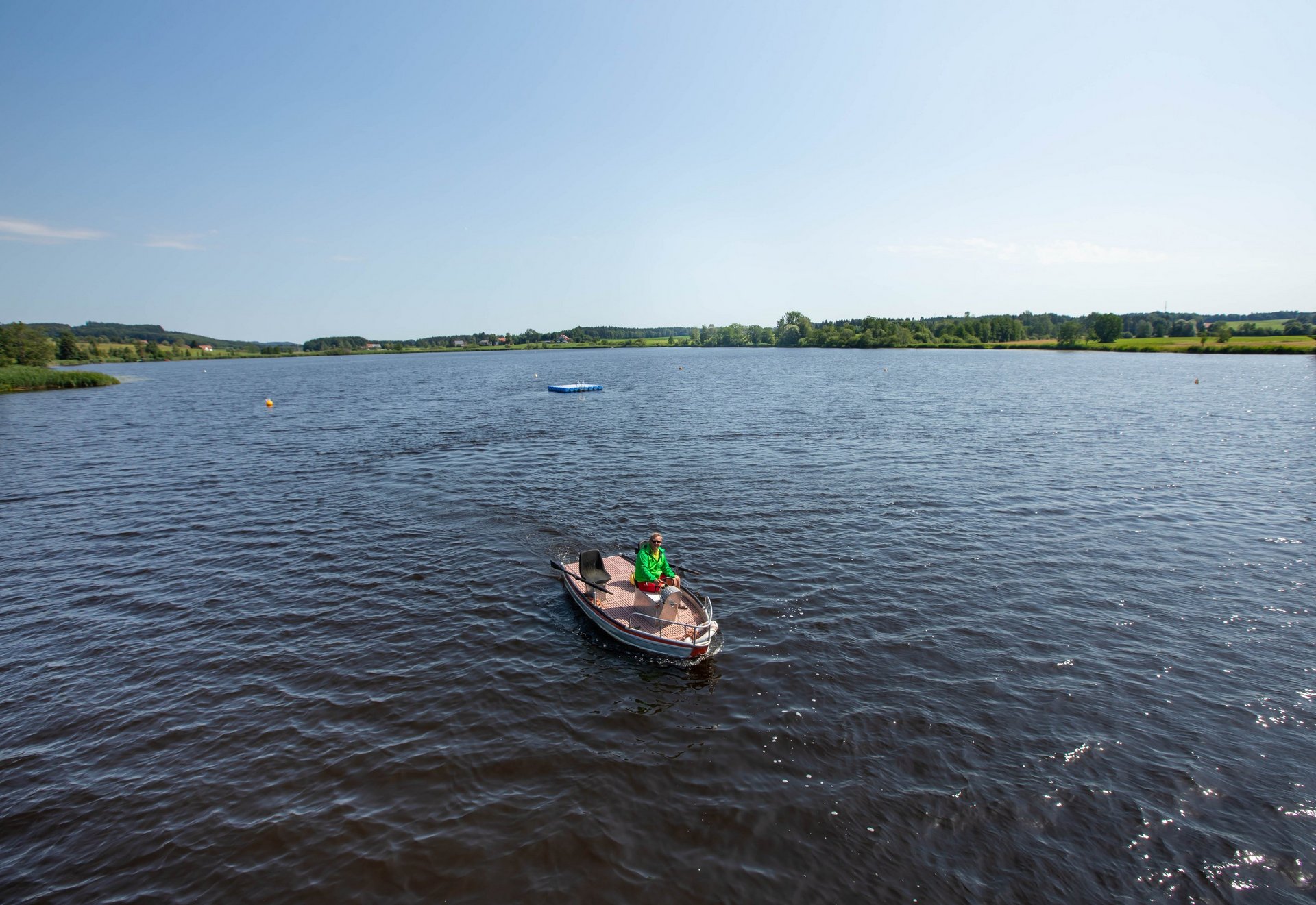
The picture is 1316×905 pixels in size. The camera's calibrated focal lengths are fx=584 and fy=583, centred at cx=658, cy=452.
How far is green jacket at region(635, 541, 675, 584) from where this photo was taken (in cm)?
1869

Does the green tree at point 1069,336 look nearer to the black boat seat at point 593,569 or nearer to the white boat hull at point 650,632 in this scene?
the black boat seat at point 593,569

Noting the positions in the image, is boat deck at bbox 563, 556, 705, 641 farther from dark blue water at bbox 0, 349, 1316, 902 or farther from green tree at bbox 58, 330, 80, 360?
green tree at bbox 58, 330, 80, 360

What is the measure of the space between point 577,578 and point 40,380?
122 metres

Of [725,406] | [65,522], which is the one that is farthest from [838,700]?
[725,406]

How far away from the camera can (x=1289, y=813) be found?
11.5 m

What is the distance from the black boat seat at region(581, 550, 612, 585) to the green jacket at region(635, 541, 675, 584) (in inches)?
61.1

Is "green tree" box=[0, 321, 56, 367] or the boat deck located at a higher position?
"green tree" box=[0, 321, 56, 367]

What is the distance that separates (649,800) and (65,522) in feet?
113

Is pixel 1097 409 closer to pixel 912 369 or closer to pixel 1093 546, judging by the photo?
pixel 1093 546

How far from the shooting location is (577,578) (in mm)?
20062

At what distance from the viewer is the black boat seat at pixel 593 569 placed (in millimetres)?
19656

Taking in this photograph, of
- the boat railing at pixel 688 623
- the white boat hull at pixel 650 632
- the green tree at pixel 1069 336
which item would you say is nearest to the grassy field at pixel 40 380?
the white boat hull at pixel 650 632

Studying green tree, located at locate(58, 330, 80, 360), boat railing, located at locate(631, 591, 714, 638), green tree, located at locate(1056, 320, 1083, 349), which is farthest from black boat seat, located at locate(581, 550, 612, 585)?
green tree, located at locate(58, 330, 80, 360)

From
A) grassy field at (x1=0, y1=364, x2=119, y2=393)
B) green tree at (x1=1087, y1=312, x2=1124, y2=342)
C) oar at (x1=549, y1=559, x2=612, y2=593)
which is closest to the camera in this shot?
oar at (x1=549, y1=559, x2=612, y2=593)
